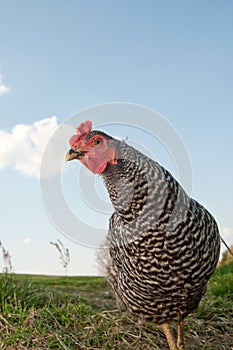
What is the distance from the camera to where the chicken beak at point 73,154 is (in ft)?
9.45

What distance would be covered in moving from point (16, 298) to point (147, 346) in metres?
1.40

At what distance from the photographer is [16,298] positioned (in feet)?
14.9

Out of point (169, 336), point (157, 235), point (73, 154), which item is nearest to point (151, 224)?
point (157, 235)

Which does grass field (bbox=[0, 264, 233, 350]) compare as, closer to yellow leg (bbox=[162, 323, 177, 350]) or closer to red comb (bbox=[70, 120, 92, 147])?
yellow leg (bbox=[162, 323, 177, 350])

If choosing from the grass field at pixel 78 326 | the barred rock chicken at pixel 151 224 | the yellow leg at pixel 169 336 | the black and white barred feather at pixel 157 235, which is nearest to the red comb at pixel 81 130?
the barred rock chicken at pixel 151 224

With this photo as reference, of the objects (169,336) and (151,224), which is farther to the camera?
(169,336)

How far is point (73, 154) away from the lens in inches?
114

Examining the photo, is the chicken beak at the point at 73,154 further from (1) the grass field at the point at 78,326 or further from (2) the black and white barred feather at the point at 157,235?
(1) the grass field at the point at 78,326

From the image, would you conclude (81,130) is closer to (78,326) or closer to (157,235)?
(157,235)

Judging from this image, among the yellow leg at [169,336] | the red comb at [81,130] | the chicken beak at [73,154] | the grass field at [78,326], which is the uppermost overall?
the red comb at [81,130]

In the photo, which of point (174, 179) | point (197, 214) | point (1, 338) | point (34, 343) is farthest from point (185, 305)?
point (1, 338)

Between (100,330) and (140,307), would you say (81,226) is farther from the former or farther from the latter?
(100,330)

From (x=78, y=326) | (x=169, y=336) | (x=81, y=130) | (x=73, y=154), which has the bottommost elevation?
(x=169, y=336)

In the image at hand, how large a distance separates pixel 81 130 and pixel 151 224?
0.73 meters
